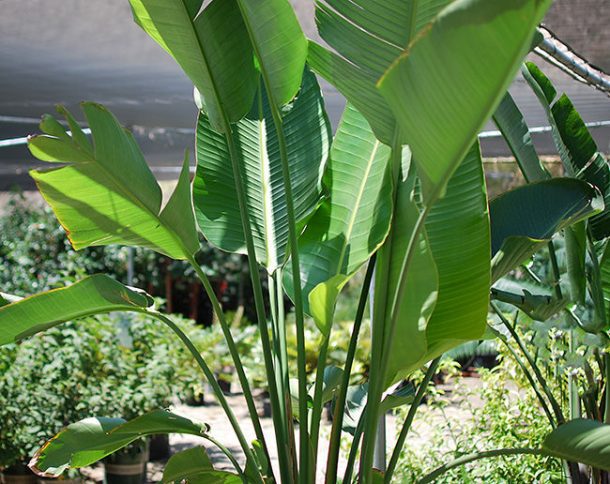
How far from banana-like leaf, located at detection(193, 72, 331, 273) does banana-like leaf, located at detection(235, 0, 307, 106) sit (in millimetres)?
351

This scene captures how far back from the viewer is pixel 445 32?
3.66 ft

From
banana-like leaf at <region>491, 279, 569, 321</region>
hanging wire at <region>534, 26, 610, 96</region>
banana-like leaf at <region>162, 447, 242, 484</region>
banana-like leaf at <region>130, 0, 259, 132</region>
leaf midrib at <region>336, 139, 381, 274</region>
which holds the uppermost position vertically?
hanging wire at <region>534, 26, 610, 96</region>

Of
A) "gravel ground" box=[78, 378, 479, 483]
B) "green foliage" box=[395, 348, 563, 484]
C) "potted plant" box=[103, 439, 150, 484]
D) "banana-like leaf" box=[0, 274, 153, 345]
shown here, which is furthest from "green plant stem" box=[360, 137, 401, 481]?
"potted plant" box=[103, 439, 150, 484]

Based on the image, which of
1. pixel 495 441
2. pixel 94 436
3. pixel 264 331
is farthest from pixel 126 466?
pixel 264 331

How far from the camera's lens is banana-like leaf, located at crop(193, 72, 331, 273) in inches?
85.3

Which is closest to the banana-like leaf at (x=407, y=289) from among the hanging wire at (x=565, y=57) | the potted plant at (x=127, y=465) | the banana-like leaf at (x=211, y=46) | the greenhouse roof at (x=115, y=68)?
the banana-like leaf at (x=211, y=46)

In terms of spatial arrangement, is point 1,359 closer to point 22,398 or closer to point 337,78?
point 22,398

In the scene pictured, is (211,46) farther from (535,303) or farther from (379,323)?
(535,303)

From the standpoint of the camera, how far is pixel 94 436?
198 cm

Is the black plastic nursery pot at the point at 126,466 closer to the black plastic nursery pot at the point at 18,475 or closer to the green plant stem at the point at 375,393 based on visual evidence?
the black plastic nursery pot at the point at 18,475

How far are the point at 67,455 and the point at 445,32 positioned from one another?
1418 mm

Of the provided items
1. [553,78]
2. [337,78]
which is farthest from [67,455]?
[553,78]

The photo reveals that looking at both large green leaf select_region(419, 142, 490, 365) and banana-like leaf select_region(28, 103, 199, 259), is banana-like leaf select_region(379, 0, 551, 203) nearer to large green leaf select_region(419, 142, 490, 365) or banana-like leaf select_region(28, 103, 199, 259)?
large green leaf select_region(419, 142, 490, 365)

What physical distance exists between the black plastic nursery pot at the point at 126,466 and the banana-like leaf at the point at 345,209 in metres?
2.68
